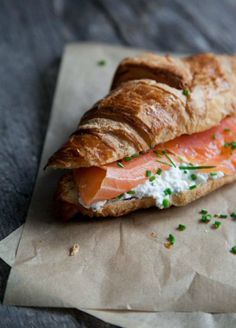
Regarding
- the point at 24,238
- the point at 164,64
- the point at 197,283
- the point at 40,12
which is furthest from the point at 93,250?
the point at 40,12

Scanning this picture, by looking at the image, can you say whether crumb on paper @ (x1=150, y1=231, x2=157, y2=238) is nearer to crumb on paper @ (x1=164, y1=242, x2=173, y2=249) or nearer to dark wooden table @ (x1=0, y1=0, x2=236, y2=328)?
crumb on paper @ (x1=164, y1=242, x2=173, y2=249)

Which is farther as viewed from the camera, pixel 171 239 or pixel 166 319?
pixel 171 239

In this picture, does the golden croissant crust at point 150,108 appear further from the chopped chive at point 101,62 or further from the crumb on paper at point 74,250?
the chopped chive at point 101,62

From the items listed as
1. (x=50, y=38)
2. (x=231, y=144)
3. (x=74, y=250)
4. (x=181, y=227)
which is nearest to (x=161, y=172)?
(x=181, y=227)

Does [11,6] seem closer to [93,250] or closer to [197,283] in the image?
[93,250]

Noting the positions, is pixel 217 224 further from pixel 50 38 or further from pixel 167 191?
pixel 50 38

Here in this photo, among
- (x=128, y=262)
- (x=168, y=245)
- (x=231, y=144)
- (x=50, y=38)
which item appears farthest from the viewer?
(x=50, y=38)

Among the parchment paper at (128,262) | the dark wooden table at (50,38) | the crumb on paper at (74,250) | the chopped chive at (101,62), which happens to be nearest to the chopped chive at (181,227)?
the parchment paper at (128,262)
